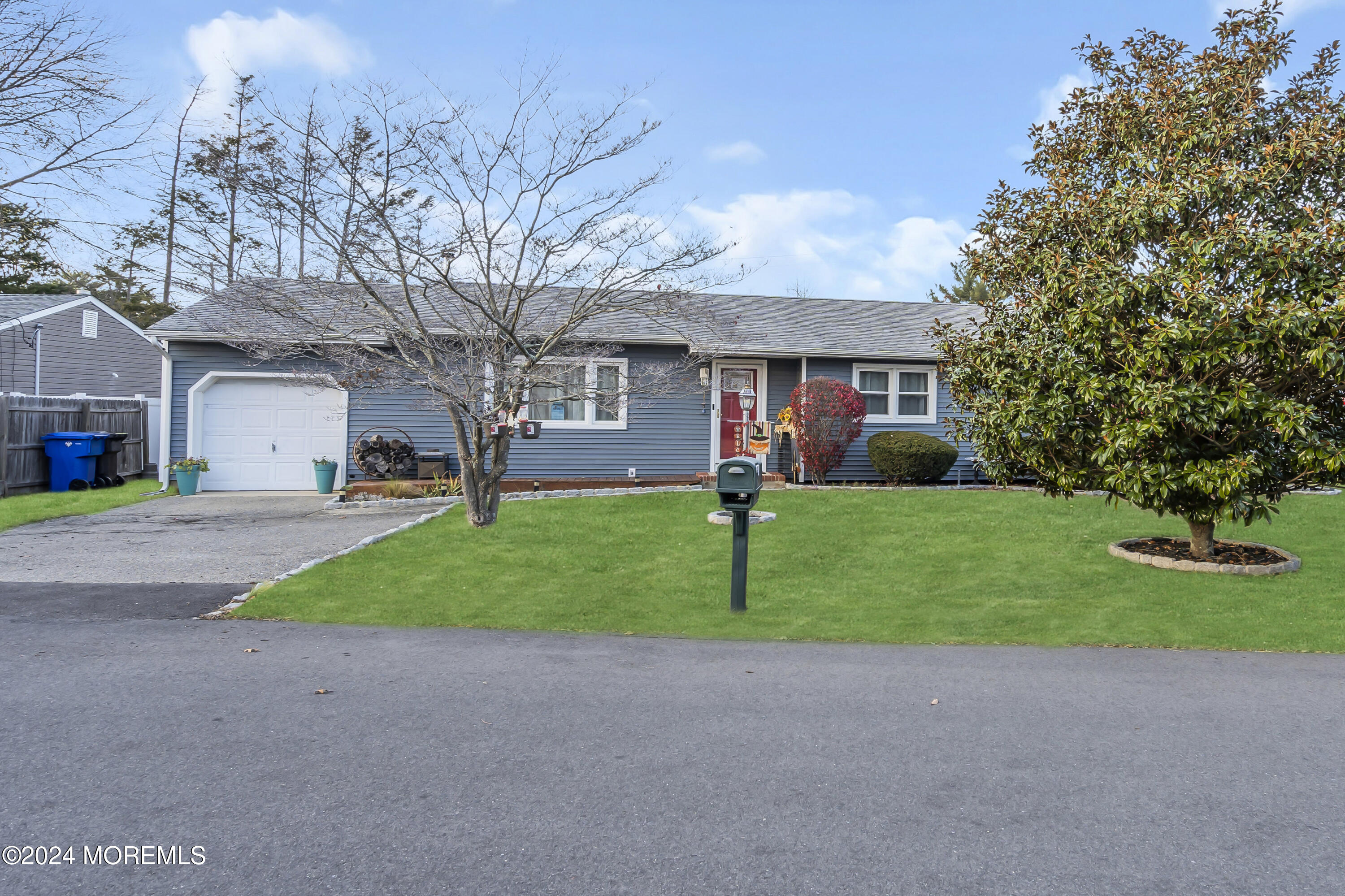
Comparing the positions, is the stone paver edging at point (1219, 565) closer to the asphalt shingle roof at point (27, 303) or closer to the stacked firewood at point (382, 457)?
the stacked firewood at point (382, 457)

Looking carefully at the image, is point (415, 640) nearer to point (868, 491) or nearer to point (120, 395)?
point (868, 491)

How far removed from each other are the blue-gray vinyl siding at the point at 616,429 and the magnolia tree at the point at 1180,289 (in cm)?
693

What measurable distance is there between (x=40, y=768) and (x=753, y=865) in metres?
3.08

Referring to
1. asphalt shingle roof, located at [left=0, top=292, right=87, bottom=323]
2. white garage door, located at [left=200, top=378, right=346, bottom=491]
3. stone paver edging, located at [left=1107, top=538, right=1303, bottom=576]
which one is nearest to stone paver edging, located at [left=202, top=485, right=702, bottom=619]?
white garage door, located at [left=200, top=378, right=346, bottom=491]

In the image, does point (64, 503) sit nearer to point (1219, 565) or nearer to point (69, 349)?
point (69, 349)

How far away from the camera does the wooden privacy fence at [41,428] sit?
1496 centimetres

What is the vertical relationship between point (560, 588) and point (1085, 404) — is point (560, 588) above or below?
below

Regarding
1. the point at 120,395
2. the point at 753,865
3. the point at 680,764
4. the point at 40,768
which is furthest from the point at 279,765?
the point at 120,395

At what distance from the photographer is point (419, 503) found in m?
13.2

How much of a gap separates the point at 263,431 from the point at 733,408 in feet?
28.0

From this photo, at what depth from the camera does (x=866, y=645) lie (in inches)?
237

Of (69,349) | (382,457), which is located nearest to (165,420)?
(382,457)

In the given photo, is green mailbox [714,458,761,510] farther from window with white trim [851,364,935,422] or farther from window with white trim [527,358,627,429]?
window with white trim [851,364,935,422]

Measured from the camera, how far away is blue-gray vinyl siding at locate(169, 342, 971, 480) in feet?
49.1
